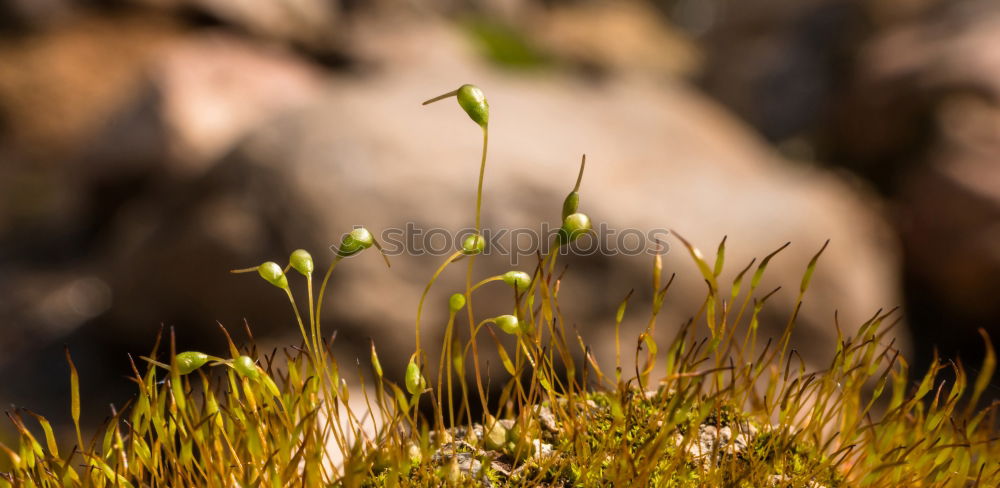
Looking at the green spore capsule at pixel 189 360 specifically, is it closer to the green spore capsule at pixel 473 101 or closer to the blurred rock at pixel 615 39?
the green spore capsule at pixel 473 101

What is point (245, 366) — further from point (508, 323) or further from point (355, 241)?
point (508, 323)

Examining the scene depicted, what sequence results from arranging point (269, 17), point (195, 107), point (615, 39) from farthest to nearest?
point (615, 39)
point (269, 17)
point (195, 107)

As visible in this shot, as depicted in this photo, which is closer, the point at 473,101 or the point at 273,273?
the point at 473,101

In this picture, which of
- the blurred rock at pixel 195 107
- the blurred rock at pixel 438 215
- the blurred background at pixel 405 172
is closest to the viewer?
the blurred rock at pixel 438 215

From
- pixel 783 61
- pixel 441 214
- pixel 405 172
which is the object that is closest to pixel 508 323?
pixel 441 214

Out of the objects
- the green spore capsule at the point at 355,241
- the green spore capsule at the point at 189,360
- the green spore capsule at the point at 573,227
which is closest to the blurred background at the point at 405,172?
the green spore capsule at the point at 189,360

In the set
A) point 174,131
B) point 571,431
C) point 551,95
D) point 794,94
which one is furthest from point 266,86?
point 571,431
